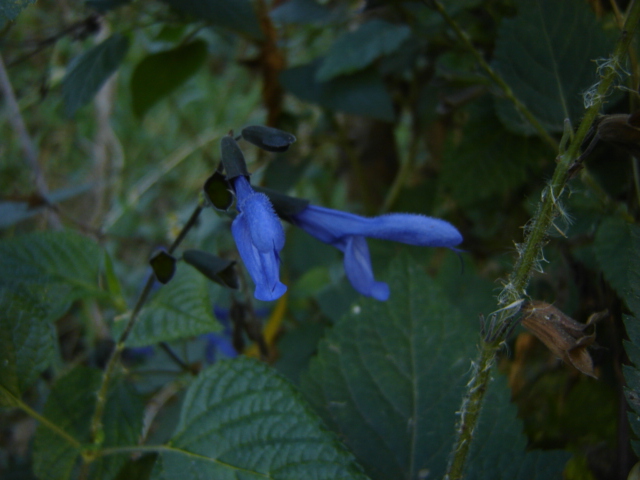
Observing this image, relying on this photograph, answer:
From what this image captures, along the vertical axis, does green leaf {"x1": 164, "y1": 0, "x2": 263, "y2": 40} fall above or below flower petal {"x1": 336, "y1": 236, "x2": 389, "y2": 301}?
above

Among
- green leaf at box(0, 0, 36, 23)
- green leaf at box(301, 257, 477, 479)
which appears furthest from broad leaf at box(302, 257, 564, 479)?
green leaf at box(0, 0, 36, 23)

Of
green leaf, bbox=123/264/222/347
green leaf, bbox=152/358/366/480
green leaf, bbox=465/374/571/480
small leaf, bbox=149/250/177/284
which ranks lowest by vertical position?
green leaf, bbox=465/374/571/480

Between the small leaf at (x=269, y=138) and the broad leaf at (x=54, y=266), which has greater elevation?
the small leaf at (x=269, y=138)

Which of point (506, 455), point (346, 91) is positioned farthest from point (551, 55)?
point (506, 455)

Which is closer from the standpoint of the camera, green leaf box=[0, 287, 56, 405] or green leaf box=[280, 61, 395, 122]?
green leaf box=[0, 287, 56, 405]

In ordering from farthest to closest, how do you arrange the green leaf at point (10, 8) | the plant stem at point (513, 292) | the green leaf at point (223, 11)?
1. the green leaf at point (223, 11)
2. the green leaf at point (10, 8)
3. the plant stem at point (513, 292)

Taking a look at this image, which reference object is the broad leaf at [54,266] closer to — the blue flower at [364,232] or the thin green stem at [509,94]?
the blue flower at [364,232]

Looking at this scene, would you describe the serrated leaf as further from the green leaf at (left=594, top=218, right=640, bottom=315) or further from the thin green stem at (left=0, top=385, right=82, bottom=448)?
the green leaf at (left=594, top=218, right=640, bottom=315)

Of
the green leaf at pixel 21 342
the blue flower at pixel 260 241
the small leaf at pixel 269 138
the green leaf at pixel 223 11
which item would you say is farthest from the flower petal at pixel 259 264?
the green leaf at pixel 223 11
